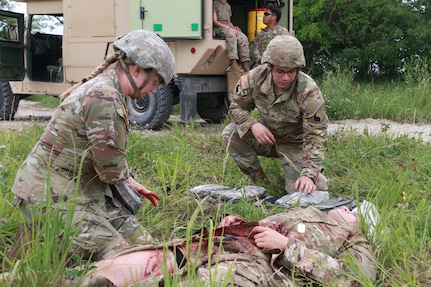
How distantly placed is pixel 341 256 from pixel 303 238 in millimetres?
184

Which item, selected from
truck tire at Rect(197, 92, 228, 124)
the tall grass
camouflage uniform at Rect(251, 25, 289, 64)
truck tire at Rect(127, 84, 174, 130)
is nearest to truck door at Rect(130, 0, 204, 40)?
truck tire at Rect(127, 84, 174, 130)

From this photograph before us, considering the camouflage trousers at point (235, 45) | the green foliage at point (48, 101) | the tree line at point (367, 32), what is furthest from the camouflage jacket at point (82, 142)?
the tree line at point (367, 32)

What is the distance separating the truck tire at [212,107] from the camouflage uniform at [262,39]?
960 mm

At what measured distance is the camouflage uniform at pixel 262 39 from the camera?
7.77 metres

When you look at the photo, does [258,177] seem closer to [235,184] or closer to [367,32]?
[235,184]

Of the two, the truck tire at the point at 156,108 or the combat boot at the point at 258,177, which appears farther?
the truck tire at the point at 156,108

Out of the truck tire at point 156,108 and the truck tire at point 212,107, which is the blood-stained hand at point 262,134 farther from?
the truck tire at point 212,107

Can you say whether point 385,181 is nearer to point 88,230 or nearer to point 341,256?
point 341,256

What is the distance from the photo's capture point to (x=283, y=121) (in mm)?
4270

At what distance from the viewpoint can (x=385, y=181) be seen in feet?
12.9

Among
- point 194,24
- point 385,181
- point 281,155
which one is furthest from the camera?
point 194,24

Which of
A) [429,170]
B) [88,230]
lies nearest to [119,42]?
[88,230]

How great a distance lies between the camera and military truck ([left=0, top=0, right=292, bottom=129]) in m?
7.23

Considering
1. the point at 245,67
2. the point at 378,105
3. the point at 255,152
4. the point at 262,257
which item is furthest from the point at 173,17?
the point at 262,257
